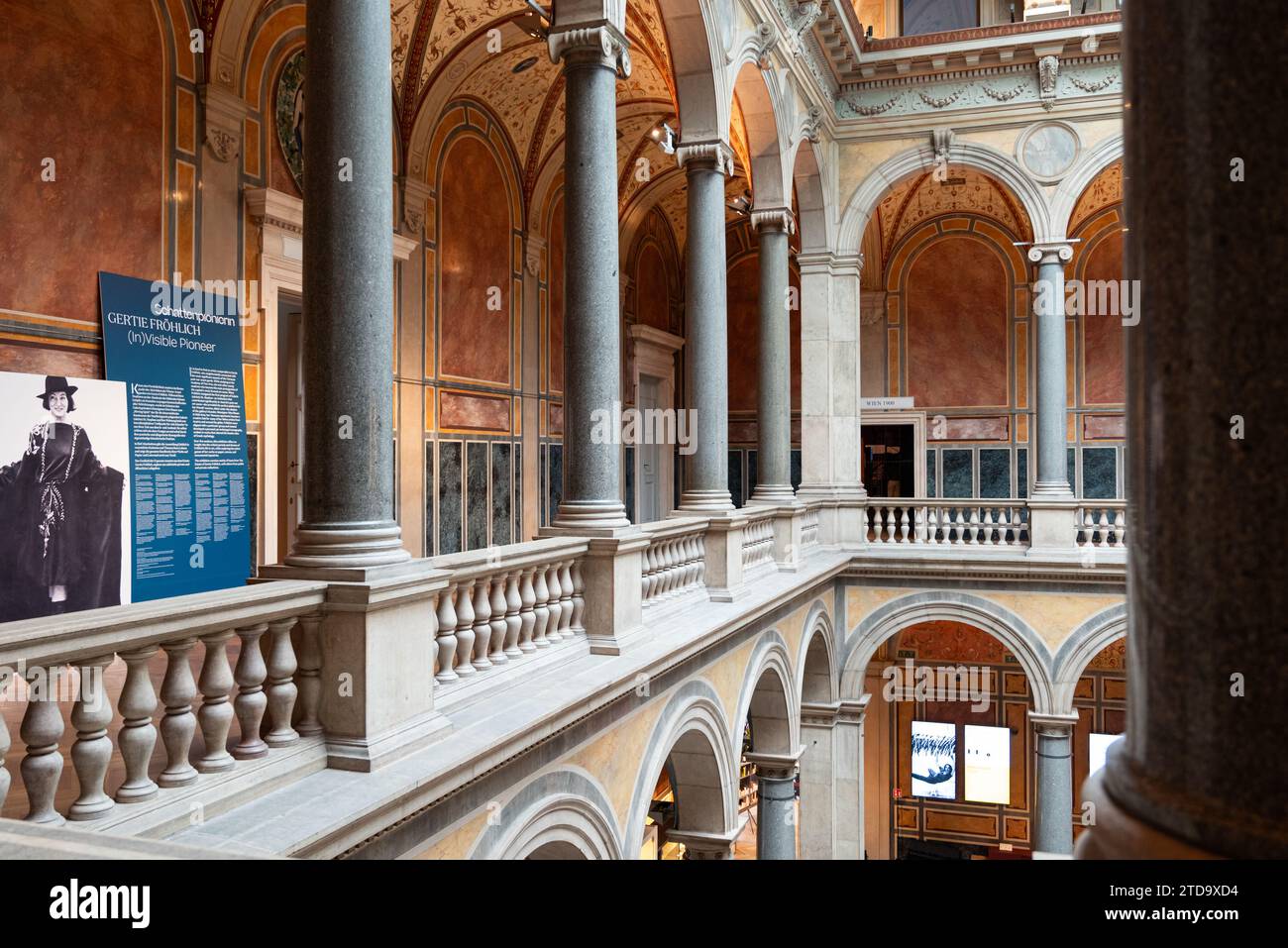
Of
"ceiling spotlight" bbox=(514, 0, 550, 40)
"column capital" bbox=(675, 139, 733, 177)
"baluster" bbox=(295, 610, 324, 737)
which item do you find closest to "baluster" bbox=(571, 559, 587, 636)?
"baluster" bbox=(295, 610, 324, 737)

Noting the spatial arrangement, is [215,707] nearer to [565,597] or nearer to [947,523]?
[565,597]

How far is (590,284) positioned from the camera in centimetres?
644

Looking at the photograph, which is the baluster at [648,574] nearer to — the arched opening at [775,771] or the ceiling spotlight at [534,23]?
the ceiling spotlight at [534,23]

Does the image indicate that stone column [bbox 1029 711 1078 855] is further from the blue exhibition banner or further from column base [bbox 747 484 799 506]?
the blue exhibition banner

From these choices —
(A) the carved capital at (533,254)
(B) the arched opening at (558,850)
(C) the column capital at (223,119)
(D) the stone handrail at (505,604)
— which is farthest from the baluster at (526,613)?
(A) the carved capital at (533,254)

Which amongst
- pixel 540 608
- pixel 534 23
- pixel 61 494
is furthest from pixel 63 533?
pixel 534 23

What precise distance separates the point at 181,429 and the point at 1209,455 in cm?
738

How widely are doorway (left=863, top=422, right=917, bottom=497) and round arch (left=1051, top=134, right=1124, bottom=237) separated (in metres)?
5.76

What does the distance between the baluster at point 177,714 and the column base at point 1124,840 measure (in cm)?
261

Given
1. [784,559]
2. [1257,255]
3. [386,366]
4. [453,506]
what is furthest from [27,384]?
[784,559]

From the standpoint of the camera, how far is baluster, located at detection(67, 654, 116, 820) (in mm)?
2887

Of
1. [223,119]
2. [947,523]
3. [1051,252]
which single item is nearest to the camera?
[223,119]

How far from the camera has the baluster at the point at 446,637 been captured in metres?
4.70

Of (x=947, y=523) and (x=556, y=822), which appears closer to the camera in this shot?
(x=556, y=822)
